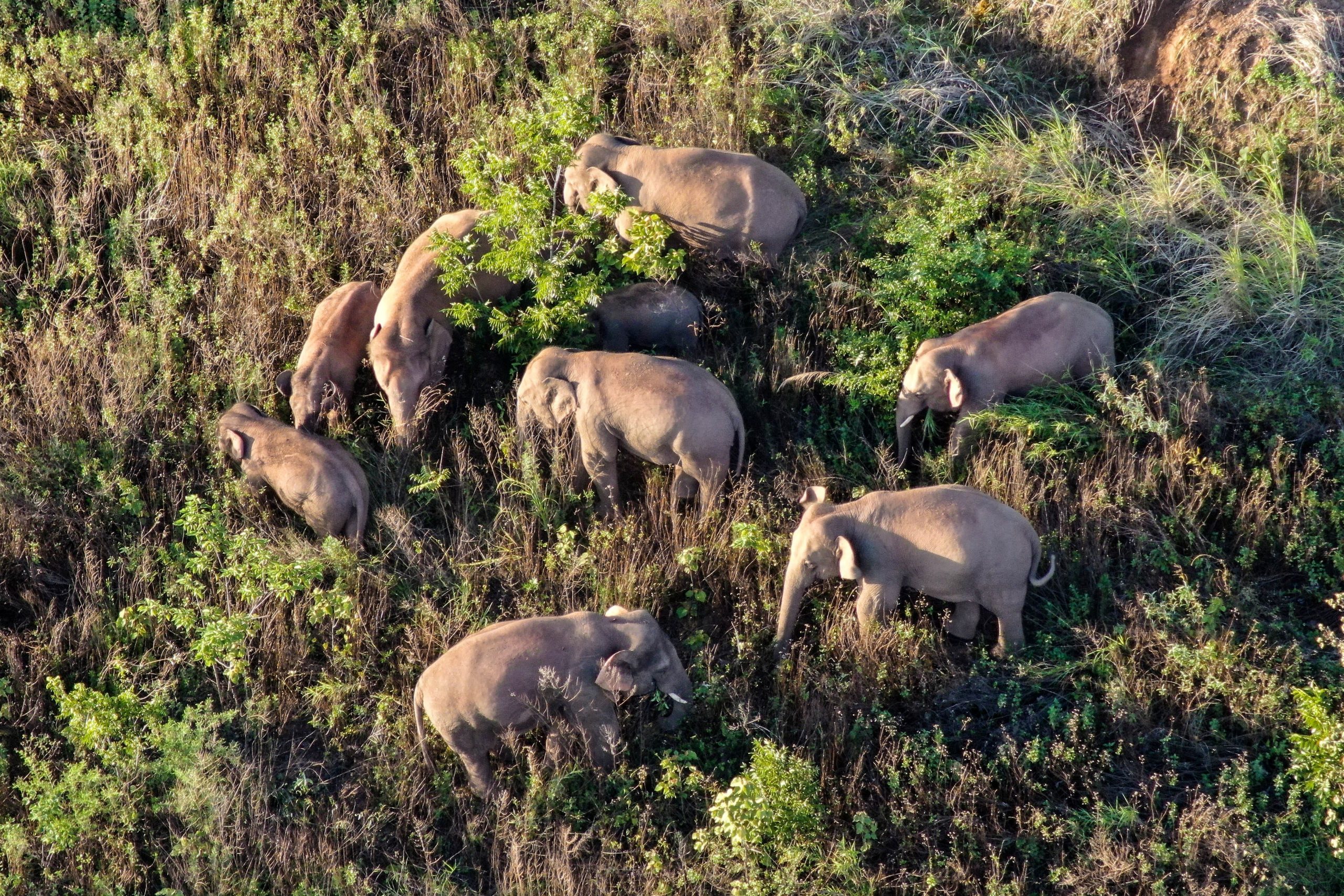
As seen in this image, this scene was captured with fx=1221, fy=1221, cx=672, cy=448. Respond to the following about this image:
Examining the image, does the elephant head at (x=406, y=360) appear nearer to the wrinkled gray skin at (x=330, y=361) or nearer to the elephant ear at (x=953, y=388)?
the wrinkled gray skin at (x=330, y=361)

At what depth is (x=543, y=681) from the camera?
6.01 meters

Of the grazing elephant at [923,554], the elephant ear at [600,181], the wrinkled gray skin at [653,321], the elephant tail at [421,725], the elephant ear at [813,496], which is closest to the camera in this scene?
the elephant tail at [421,725]

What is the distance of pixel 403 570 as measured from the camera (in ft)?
24.5

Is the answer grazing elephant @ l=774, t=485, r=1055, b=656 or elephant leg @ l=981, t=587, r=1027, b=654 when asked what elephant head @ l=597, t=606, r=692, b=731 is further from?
elephant leg @ l=981, t=587, r=1027, b=654

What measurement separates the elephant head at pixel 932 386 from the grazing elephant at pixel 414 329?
2.92 metres

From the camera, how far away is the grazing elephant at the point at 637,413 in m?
7.35

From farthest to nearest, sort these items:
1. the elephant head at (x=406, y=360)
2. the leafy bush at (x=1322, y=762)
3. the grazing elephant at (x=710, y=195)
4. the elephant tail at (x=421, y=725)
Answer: the grazing elephant at (x=710, y=195)
the elephant head at (x=406, y=360)
the elephant tail at (x=421, y=725)
the leafy bush at (x=1322, y=762)

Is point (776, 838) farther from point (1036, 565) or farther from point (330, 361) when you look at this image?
point (330, 361)

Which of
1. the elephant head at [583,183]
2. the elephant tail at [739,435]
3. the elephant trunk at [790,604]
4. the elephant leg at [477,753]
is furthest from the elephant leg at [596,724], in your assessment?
the elephant head at [583,183]

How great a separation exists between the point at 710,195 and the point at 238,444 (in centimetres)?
364

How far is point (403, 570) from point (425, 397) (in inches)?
48.2

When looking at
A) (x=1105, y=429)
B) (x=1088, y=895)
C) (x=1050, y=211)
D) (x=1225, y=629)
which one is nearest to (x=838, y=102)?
(x=1050, y=211)

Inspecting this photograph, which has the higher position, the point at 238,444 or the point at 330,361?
the point at 330,361

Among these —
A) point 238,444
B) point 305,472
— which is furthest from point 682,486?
point 238,444
